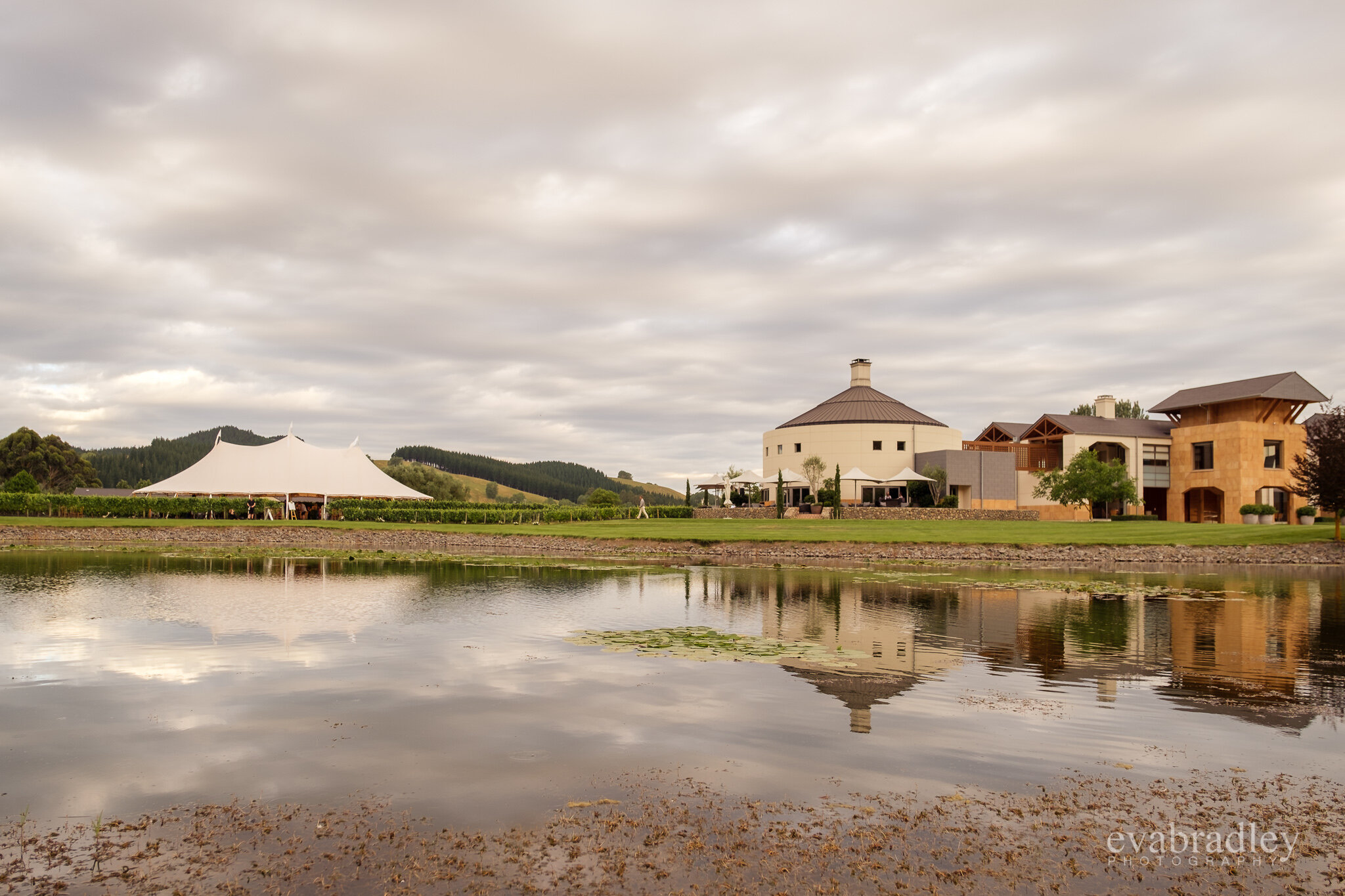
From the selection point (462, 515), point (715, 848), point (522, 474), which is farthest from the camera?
point (522, 474)

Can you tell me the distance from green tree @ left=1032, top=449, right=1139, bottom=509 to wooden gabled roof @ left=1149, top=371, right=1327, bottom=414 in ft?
33.0

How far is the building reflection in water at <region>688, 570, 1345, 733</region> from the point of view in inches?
361

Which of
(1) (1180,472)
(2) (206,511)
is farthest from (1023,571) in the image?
(2) (206,511)

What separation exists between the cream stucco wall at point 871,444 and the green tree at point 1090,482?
17195 mm

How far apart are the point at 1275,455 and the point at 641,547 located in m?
44.5

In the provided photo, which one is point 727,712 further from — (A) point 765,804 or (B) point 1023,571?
(B) point 1023,571

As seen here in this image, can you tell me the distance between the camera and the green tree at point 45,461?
83188 millimetres

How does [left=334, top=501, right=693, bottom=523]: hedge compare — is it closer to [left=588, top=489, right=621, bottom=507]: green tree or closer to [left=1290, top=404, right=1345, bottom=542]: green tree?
[left=588, top=489, right=621, bottom=507]: green tree

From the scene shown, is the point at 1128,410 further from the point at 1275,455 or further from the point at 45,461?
the point at 45,461

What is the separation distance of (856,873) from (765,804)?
1.08 meters

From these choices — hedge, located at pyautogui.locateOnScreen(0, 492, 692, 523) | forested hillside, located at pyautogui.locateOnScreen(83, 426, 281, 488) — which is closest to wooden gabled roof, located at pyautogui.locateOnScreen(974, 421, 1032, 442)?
hedge, located at pyautogui.locateOnScreen(0, 492, 692, 523)

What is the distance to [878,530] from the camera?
39781 mm

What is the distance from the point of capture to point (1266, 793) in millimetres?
5719

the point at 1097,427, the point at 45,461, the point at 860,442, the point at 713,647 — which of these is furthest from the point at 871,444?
the point at 45,461
